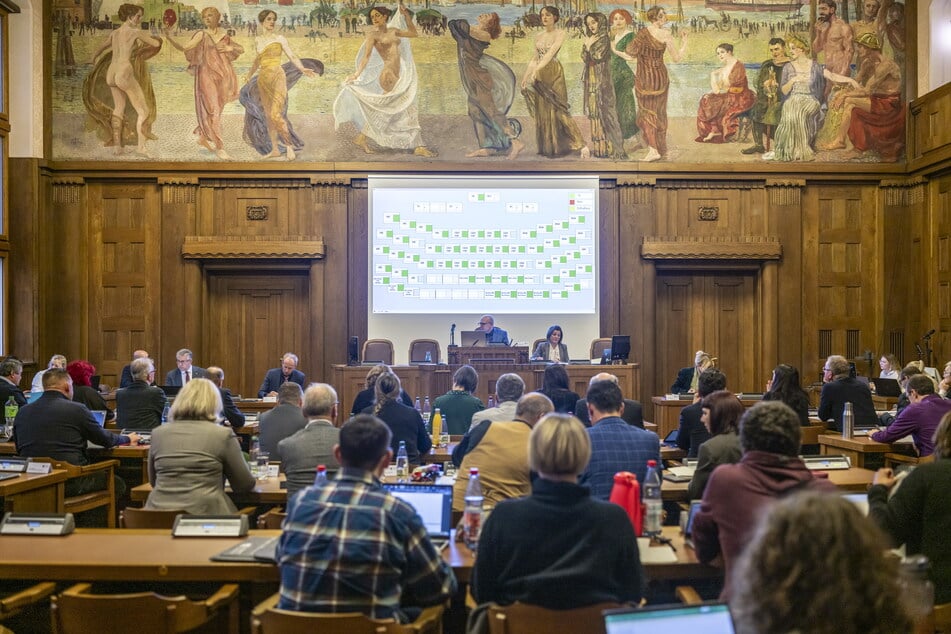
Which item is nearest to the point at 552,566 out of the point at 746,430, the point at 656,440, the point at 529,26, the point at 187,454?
the point at 746,430

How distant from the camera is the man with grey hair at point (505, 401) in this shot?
615cm

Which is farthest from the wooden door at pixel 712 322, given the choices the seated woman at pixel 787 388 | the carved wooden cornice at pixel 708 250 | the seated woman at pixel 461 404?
the seated woman at pixel 461 404

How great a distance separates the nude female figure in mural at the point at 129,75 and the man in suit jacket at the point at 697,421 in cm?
1031

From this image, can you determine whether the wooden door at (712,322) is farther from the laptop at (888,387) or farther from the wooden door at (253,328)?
the wooden door at (253,328)

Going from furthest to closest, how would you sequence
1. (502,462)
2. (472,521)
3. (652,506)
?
(502,462) < (652,506) < (472,521)

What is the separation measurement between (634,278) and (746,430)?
34.9 ft

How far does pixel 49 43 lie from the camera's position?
13703 millimetres

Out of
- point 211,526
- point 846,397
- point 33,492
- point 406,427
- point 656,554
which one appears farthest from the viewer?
point 846,397

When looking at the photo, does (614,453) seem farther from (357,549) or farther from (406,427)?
(406,427)

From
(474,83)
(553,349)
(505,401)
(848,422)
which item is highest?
(474,83)

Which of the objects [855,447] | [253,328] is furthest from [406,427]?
[253,328]

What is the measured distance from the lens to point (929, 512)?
3.58m

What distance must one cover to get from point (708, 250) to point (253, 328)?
7.43 metres

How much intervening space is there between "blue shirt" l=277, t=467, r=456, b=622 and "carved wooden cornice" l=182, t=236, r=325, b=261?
427 inches
